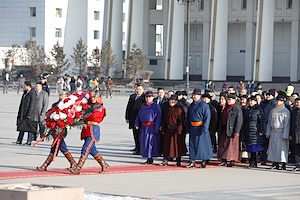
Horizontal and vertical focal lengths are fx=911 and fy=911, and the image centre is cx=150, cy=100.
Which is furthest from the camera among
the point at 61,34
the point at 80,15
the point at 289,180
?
the point at 61,34

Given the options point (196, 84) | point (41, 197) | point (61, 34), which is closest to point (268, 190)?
point (41, 197)

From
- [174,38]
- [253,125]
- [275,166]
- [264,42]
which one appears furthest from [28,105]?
[174,38]

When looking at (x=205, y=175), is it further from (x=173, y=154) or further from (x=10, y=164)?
(x=10, y=164)

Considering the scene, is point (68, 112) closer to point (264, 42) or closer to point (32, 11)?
point (264, 42)

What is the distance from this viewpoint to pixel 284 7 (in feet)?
241

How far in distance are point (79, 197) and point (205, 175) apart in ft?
22.7

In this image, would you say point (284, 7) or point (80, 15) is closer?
point (284, 7)

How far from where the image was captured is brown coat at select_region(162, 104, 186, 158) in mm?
20678

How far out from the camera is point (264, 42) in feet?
228

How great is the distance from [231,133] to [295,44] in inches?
2095

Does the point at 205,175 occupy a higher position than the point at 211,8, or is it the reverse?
the point at 211,8

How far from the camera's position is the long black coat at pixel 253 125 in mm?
20766

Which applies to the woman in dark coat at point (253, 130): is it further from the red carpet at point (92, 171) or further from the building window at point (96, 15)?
the building window at point (96, 15)

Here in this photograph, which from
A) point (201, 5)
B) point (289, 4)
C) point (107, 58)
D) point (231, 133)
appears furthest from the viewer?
point (201, 5)
